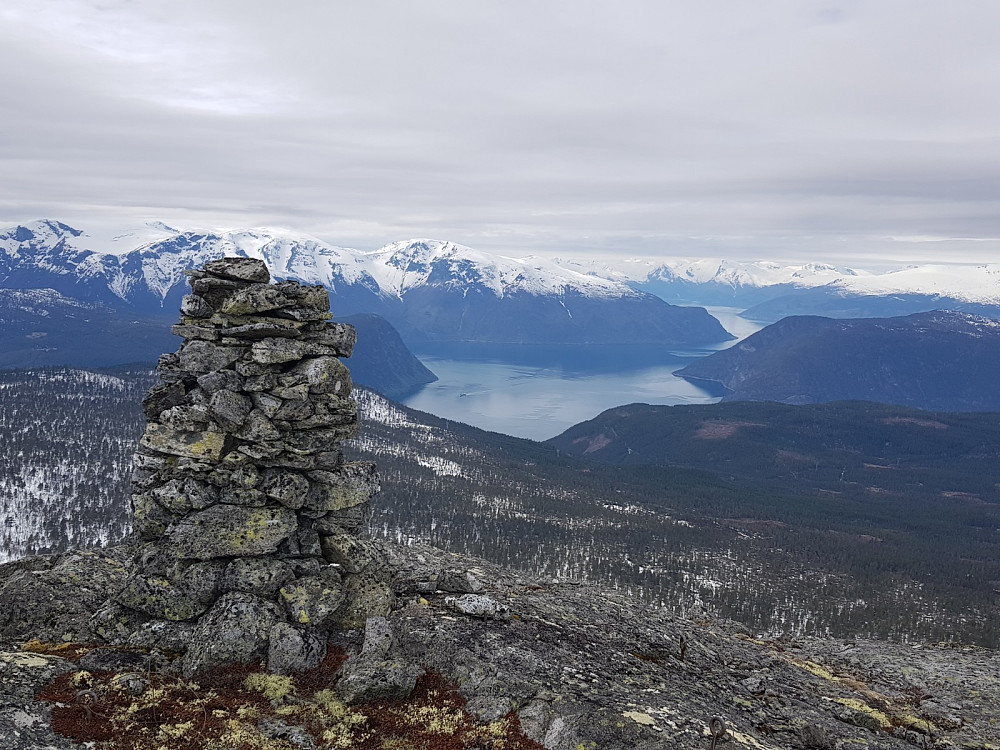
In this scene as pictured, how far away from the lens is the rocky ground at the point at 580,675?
88.3ft

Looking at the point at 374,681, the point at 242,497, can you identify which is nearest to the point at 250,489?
the point at 242,497

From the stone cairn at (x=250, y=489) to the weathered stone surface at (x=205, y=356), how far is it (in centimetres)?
8

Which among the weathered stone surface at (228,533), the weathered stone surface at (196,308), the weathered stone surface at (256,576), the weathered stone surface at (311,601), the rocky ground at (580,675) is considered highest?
the weathered stone surface at (196,308)

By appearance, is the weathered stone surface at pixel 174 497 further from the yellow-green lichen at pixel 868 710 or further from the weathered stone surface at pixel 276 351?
the yellow-green lichen at pixel 868 710

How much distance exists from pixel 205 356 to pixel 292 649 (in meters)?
16.0

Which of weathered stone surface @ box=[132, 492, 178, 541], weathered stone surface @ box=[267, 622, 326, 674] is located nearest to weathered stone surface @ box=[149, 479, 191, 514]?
weathered stone surface @ box=[132, 492, 178, 541]

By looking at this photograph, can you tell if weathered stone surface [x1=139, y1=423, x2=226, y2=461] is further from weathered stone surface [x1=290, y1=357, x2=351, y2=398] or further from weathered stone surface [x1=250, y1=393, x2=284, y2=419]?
weathered stone surface [x1=290, y1=357, x2=351, y2=398]

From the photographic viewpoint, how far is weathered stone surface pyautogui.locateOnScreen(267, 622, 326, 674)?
29.6 m

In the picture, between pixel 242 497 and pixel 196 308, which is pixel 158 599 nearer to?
pixel 242 497

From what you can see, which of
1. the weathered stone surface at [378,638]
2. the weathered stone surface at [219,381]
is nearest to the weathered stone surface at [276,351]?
the weathered stone surface at [219,381]

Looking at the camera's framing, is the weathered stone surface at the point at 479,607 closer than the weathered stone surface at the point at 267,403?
No

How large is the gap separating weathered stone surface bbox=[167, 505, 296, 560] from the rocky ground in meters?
5.68

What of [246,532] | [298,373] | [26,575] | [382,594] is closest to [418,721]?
[382,594]

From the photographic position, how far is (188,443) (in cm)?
3431
